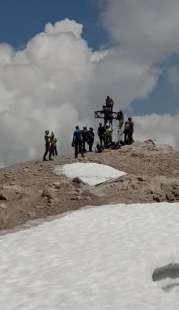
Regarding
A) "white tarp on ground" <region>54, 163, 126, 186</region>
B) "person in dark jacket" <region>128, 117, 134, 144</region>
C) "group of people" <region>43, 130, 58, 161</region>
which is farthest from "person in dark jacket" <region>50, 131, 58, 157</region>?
"white tarp on ground" <region>54, 163, 126, 186</region>

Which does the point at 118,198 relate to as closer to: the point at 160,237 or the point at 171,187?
the point at 171,187

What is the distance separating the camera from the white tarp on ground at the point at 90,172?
113 ft

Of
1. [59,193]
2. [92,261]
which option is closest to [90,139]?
[59,193]

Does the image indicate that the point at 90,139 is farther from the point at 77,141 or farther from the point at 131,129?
the point at 77,141

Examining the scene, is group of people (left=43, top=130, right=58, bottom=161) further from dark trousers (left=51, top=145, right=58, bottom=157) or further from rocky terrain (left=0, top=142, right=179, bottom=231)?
rocky terrain (left=0, top=142, right=179, bottom=231)

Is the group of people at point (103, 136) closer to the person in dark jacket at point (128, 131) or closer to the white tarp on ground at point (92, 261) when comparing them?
the person in dark jacket at point (128, 131)

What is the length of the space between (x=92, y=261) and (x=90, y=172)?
18694mm

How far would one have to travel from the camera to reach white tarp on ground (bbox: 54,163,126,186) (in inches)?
1358

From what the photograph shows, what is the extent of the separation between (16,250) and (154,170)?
21.1 meters

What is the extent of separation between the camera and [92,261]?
1784 centimetres

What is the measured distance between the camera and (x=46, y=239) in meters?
20.7

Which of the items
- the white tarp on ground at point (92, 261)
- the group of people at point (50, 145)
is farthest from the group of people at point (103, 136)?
the white tarp on ground at point (92, 261)

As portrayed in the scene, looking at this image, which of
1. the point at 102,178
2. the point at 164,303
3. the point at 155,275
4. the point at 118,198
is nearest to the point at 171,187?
the point at 118,198

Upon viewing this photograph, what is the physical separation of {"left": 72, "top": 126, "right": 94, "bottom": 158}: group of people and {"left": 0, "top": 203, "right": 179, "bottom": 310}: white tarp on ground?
769 inches
